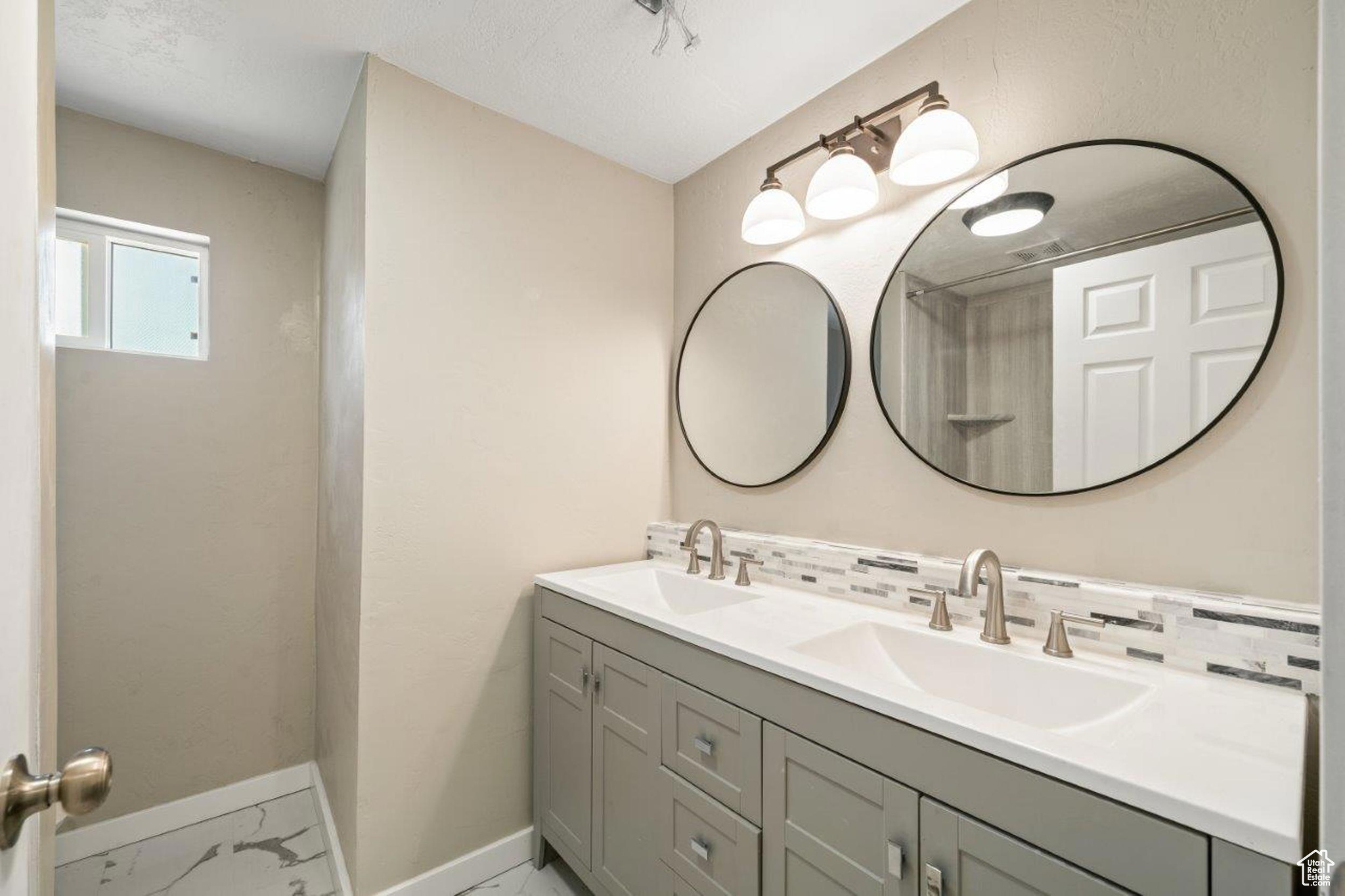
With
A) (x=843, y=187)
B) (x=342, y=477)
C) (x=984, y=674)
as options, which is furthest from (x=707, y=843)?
(x=843, y=187)

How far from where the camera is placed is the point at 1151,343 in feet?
3.73

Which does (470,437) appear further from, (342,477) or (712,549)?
(712,549)

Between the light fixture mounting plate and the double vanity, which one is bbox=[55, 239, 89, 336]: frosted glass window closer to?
the double vanity

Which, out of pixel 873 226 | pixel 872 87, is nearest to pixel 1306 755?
pixel 873 226

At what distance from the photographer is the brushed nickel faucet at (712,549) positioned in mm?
1862

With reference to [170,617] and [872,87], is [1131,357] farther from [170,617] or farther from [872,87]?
[170,617]

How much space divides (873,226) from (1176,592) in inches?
44.7

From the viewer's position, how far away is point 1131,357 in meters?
1.16

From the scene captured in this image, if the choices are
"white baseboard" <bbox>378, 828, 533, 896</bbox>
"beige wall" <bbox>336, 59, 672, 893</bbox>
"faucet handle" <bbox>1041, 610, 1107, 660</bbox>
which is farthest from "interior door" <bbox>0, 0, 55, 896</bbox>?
"faucet handle" <bbox>1041, 610, 1107, 660</bbox>

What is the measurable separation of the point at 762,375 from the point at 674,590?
31.4 inches

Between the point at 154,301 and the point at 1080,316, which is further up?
the point at 154,301

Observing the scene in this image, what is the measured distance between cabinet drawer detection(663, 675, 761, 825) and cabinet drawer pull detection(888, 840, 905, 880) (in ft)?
0.89

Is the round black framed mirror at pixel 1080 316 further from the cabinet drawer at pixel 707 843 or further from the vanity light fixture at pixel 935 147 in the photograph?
the cabinet drawer at pixel 707 843

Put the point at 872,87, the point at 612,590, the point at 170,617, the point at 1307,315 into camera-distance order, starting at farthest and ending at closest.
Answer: the point at 170,617, the point at 612,590, the point at 872,87, the point at 1307,315
